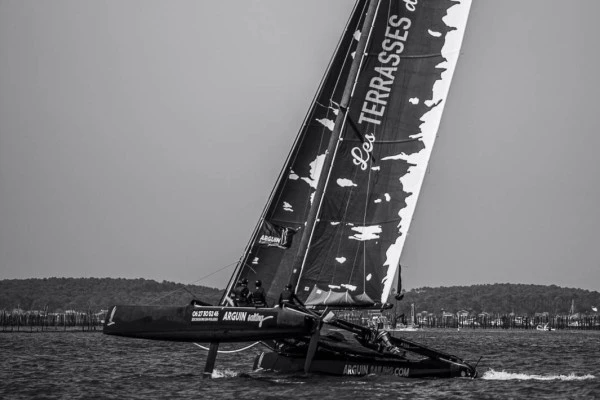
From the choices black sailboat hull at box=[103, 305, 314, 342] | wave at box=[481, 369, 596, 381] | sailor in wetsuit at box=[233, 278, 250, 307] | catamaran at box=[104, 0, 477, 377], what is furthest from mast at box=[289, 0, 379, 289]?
wave at box=[481, 369, 596, 381]

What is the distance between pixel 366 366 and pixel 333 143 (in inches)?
241

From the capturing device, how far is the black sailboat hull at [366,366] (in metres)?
28.2

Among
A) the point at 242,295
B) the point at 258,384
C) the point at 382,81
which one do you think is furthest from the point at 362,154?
the point at 258,384

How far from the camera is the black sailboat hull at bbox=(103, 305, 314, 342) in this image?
26.6 meters

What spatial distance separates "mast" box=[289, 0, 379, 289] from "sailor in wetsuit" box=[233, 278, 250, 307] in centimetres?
129

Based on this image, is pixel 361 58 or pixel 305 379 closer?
pixel 305 379

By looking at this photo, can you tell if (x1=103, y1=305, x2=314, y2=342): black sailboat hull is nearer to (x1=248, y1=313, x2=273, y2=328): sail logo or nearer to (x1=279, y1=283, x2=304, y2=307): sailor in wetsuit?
(x1=248, y1=313, x2=273, y2=328): sail logo

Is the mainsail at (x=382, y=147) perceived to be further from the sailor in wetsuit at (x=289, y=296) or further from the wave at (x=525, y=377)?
the wave at (x=525, y=377)

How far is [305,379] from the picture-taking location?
27750 mm

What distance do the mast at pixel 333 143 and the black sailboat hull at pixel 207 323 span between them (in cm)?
275

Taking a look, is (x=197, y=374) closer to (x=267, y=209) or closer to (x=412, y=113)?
(x=267, y=209)

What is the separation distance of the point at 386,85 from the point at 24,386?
42.7ft

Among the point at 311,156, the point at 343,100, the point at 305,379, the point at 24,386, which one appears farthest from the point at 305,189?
the point at 24,386

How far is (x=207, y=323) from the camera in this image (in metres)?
27.1
